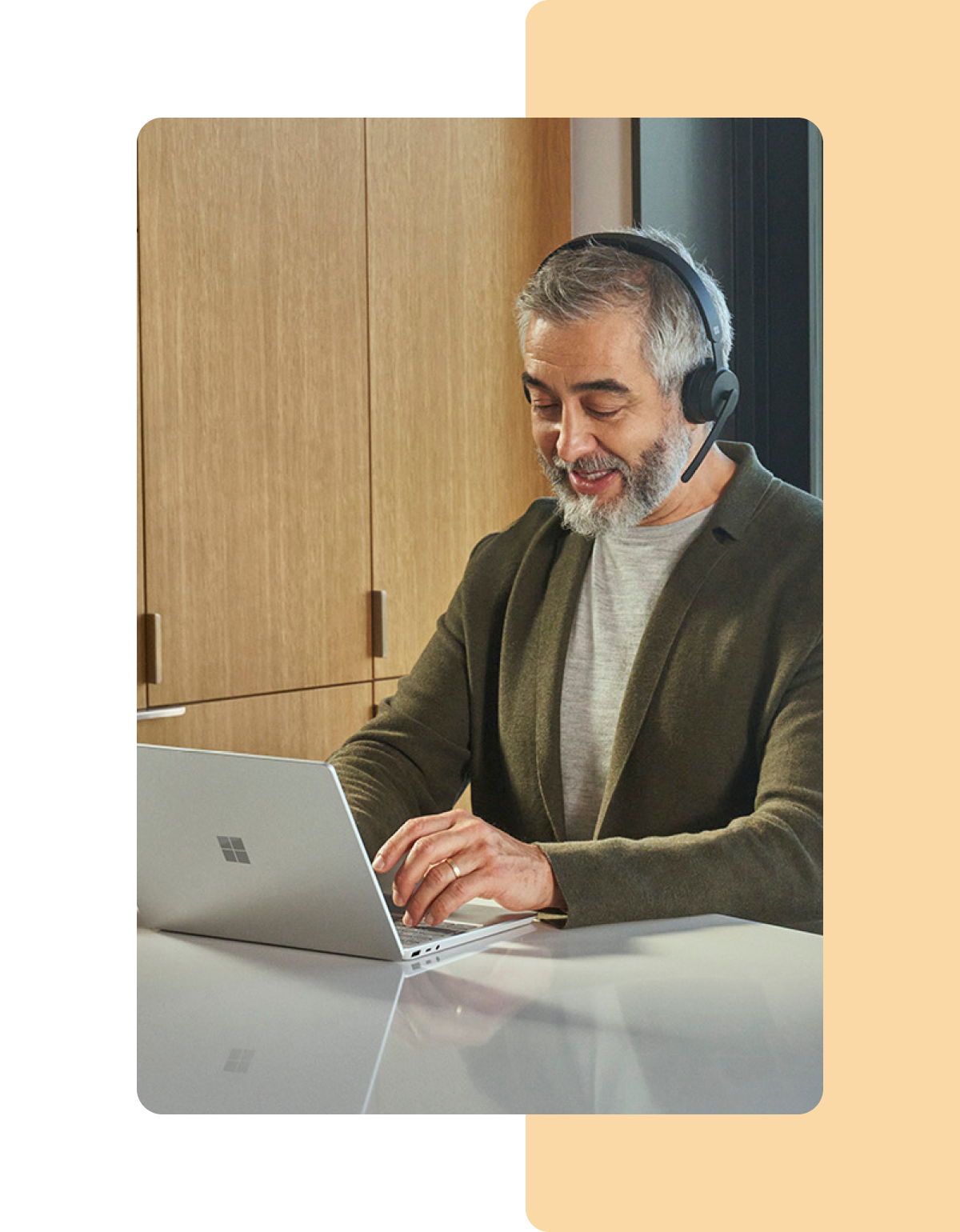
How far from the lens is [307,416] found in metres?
1.75

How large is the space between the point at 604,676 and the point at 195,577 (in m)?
0.65

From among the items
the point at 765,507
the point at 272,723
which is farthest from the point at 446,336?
the point at 272,723

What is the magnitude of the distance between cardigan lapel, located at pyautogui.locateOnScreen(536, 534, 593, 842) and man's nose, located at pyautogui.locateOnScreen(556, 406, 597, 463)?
104 mm

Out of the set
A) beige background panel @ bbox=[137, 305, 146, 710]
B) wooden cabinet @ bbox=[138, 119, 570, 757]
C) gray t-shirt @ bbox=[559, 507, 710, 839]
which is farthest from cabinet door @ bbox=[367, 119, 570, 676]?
beige background panel @ bbox=[137, 305, 146, 710]

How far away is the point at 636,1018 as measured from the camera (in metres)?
1.09

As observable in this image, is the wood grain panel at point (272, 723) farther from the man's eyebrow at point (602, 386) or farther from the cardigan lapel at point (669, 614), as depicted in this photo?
the man's eyebrow at point (602, 386)

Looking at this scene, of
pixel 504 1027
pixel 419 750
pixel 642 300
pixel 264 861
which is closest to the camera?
pixel 504 1027

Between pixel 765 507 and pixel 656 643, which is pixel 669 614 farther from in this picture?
pixel 765 507

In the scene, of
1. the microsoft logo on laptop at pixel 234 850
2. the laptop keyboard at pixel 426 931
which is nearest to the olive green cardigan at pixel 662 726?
the laptop keyboard at pixel 426 931

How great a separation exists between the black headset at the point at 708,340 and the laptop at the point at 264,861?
0.52 metres

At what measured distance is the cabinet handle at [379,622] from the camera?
5.58 ft

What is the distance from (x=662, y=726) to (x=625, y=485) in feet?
0.81

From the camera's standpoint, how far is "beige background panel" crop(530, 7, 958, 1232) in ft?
3.88
